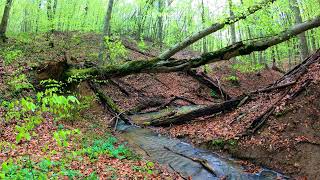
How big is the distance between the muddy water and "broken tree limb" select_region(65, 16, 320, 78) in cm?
299

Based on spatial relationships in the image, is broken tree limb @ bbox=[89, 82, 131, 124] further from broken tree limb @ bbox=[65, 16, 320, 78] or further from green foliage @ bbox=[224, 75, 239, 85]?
green foliage @ bbox=[224, 75, 239, 85]

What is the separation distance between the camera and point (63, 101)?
Answer: 12.4 feet

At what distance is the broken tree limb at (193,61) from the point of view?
10977mm

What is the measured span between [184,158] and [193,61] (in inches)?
153

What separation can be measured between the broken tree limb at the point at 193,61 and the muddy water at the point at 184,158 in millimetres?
2986

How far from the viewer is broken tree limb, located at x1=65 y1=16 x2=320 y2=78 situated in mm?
10977

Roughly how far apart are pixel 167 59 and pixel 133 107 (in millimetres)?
6459

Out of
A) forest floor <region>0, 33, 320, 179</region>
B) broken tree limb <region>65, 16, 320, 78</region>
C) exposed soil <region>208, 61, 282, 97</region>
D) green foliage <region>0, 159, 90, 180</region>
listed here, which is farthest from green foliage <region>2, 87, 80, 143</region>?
exposed soil <region>208, 61, 282, 97</region>

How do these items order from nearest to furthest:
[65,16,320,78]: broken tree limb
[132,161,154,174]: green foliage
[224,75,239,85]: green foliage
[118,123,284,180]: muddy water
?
[132,161,154,174]: green foliage → [118,123,284,180]: muddy water → [65,16,320,78]: broken tree limb → [224,75,239,85]: green foliage

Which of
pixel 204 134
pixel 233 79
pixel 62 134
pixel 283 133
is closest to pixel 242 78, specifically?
pixel 233 79

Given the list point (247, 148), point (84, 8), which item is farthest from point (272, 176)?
point (84, 8)

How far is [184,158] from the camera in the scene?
420 inches

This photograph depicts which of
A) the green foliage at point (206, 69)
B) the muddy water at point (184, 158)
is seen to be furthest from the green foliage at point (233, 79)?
A: the muddy water at point (184, 158)

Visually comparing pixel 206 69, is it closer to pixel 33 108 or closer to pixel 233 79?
pixel 233 79
